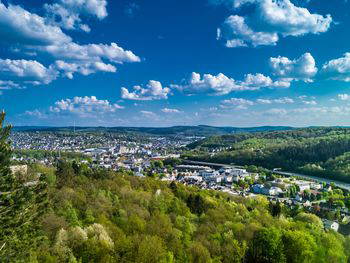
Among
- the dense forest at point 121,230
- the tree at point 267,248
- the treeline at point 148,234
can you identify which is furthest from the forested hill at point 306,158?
the tree at point 267,248

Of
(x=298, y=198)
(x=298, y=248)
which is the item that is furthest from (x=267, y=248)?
(x=298, y=198)

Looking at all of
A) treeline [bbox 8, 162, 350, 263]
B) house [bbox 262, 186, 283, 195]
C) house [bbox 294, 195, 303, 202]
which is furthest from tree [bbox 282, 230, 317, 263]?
house [bbox 262, 186, 283, 195]

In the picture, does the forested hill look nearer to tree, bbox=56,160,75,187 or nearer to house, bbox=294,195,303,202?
house, bbox=294,195,303,202

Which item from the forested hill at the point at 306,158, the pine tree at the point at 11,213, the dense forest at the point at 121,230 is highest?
the pine tree at the point at 11,213

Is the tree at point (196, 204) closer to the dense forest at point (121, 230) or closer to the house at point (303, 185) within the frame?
the dense forest at point (121, 230)

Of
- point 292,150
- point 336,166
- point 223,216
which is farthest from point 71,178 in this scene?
point 292,150

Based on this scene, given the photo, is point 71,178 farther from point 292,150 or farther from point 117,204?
point 292,150

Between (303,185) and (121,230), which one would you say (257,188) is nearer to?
(303,185)

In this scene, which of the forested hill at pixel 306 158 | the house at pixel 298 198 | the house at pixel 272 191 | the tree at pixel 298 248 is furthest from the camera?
the forested hill at pixel 306 158
